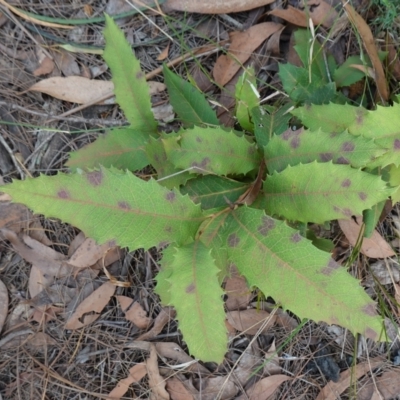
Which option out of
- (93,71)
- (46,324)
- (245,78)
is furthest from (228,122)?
(46,324)

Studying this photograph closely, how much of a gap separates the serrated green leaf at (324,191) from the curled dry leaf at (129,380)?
82 centimetres

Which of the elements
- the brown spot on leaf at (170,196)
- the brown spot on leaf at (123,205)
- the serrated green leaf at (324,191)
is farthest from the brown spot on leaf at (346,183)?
the brown spot on leaf at (123,205)

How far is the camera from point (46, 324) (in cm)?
163

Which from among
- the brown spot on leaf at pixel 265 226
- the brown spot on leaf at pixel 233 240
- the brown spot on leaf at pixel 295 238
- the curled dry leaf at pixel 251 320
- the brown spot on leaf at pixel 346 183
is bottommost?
the curled dry leaf at pixel 251 320

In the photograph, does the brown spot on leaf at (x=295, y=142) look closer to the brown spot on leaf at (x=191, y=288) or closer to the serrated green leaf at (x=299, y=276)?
the serrated green leaf at (x=299, y=276)

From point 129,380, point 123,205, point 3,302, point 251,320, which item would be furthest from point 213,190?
point 3,302

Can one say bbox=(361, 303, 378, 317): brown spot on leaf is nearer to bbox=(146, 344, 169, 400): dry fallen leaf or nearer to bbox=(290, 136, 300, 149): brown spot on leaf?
bbox=(290, 136, 300, 149): brown spot on leaf

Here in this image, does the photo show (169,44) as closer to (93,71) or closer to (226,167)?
(93,71)

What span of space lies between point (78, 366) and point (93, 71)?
1.07 meters

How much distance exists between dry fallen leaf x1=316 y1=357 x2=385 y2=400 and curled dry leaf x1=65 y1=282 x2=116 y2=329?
2.63 ft

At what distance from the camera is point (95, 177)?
96 centimetres

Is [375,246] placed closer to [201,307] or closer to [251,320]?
[251,320]

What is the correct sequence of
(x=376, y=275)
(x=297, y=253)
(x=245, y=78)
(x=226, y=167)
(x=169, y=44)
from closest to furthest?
(x=297, y=253)
(x=226, y=167)
(x=245, y=78)
(x=376, y=275)
(x=169, y=44)

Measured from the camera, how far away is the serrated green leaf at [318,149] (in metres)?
1.04
